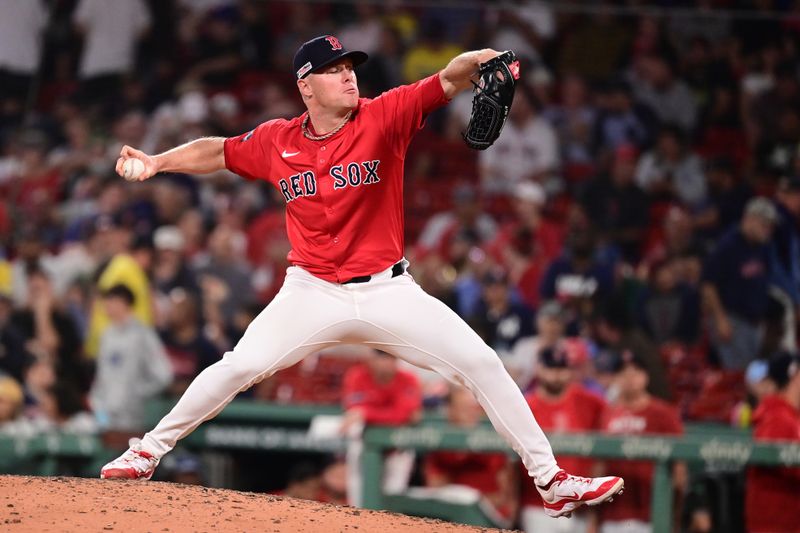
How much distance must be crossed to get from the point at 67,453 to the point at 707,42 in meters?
6.83

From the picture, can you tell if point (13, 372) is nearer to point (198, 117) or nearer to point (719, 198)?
point (198, 117)

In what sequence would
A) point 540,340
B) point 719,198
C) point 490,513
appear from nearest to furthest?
point 490,513
point 540,340
point 719,198

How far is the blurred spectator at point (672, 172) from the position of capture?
10.5m

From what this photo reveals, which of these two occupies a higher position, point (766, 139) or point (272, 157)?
point (766, 139)

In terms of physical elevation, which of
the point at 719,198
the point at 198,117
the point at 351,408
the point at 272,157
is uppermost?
the point at 198,117

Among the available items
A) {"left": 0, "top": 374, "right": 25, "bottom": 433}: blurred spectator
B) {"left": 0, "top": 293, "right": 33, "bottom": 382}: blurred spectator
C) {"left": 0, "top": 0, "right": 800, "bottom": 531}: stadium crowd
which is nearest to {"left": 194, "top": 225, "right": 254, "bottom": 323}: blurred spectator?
{"left": 0, "top": 0, "right": 800, "bottom": 531}: stadium crowd

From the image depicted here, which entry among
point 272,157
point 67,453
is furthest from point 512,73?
point 67,453

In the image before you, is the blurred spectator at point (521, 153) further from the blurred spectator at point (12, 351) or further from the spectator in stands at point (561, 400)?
the blurred spectator at point (12, 351)

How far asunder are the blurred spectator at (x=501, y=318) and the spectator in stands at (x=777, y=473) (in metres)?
2.41

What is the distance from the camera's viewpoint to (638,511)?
6.80m

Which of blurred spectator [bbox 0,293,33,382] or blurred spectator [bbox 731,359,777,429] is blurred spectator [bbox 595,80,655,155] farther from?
blurred spectator [bbox 0,293,33,382]

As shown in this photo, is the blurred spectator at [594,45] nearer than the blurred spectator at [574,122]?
No

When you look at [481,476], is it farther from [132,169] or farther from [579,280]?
[132,169]

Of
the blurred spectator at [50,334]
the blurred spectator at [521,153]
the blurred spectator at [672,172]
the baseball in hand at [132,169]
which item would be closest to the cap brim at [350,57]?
the baseball in hand at [132,169]
